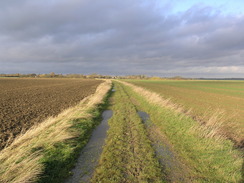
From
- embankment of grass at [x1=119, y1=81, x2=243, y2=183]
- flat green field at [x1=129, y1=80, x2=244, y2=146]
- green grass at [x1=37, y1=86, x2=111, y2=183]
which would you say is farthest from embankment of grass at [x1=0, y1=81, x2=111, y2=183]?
flat green field at [x1=129, y1=80, x2=244, y2=146]

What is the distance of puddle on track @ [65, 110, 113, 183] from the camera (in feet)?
14.0

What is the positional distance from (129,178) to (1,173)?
3.83 meters

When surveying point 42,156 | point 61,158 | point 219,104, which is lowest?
point 219,104

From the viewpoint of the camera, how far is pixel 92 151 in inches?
230

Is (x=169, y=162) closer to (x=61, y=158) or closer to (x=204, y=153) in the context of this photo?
(x=204, y=153)

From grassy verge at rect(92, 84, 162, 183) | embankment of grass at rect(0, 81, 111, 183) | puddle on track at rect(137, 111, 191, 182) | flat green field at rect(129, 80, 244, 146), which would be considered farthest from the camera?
flat green field at rect(129, 80, 244, 146)

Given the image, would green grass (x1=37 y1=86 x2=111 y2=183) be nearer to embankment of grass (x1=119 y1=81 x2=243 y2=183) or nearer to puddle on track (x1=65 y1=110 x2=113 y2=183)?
puddle on track (x1=65 y1=110 x2=113 y2=183)

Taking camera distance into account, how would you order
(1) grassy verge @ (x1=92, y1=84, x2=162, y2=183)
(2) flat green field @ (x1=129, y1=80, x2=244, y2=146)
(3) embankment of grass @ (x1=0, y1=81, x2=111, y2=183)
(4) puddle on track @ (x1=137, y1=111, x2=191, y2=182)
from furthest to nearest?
(2) flat green field @ (x1=129, y1=80, x2=244, y2=146)
(4) puddle on track @ (x1=137, y1=111, x2=191, y2=182)
(1) grassy verge @ (x1=92, y1=84, x2=162, y2=183)
(3) embankment of grass @ (x1=0, y1=81, x2=111, y2=183)

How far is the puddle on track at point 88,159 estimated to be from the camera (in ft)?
14.0

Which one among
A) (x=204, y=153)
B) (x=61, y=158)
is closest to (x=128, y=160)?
(x=61, y=158)

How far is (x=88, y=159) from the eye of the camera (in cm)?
524

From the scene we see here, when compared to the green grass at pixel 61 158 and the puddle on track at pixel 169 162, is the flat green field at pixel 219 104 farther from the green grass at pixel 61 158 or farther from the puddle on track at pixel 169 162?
the green grass at pixel 61 158

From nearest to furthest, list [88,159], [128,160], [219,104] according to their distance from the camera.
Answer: [128,160] → [88,159] → [219,104]

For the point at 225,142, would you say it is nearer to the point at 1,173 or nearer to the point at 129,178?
the point at 129,178
